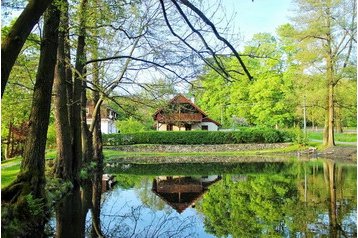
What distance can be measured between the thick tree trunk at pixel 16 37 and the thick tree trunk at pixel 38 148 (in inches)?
105

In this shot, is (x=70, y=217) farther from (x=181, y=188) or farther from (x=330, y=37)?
(x=330, y=37)

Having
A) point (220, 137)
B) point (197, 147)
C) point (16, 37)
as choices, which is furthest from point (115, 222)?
point (220, 137)

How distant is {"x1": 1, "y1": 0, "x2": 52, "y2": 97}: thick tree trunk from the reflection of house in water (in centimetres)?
516

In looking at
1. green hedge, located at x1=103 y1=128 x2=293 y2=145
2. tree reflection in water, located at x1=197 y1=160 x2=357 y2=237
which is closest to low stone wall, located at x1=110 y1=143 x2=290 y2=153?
green hedge, located at x1=103 y1=128 x2=293 y2=145

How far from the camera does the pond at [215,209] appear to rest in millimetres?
7391

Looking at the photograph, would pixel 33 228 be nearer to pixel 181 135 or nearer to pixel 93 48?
pixel 93 48

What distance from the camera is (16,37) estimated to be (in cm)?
630

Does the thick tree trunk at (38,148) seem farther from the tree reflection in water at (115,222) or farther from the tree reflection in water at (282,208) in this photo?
the tree reflection in water at (282,208)

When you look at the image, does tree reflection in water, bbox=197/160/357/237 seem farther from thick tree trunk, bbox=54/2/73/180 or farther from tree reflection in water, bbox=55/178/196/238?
thick tree trunk, bbox=54/2/73/180

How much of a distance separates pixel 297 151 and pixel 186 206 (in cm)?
2416

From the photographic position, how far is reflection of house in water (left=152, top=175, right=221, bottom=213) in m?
11.0

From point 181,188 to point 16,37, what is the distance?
28.8 feet

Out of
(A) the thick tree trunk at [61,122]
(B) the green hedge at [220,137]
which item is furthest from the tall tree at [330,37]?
(A) the thick tree trunk at [61,122]

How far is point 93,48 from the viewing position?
49.1ft
